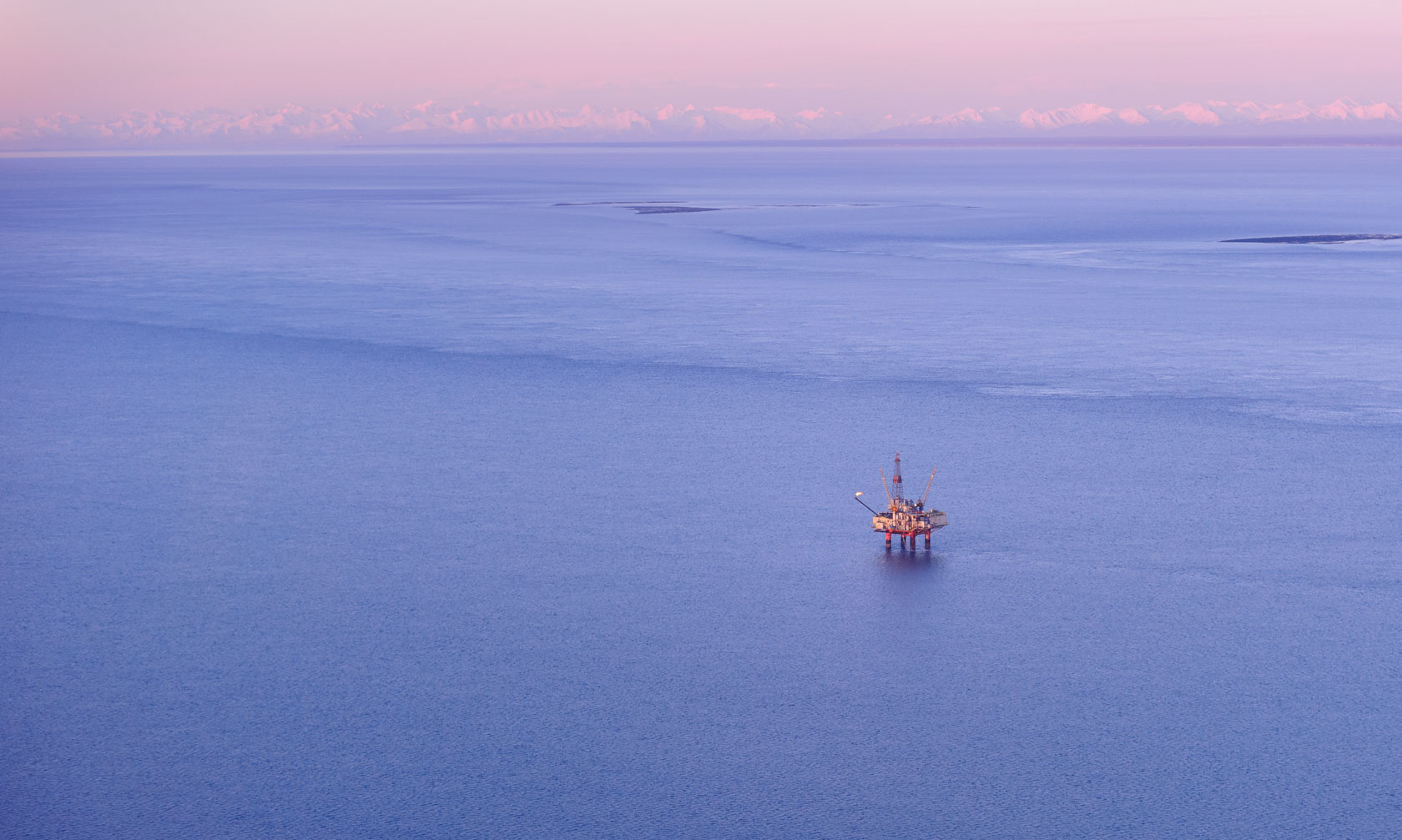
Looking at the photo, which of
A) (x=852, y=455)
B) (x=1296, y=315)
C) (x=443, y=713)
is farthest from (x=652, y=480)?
(x=1296, y=315)

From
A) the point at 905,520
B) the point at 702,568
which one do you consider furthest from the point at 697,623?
the point at 905,520

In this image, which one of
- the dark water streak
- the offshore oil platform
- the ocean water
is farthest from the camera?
the offshore oil platform

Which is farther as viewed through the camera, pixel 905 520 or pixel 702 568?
pixel 905 520

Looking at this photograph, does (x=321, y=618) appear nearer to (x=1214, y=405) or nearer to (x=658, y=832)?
(x=658, y=832)

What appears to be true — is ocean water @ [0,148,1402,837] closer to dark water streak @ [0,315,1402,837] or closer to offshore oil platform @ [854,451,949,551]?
dark water streak @ [0,315,1402,837]

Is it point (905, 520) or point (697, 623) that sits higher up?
point (905, 520)

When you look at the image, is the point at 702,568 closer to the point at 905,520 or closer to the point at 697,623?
the point at 697,623

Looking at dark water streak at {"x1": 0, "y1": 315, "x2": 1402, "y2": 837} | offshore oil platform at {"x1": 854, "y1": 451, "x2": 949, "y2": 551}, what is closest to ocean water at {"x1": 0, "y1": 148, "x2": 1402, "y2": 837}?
dark water streak at {"x1": 0, "y1": 315, "x2": 1402, "y2": 837}

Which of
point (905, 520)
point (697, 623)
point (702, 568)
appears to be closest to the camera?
point (697, 623)

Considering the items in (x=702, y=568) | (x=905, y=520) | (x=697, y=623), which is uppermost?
(x=905, y=520)

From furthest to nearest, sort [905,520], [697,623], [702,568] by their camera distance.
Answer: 1. [905,520]
2. [702,568]
3. [697,623]
